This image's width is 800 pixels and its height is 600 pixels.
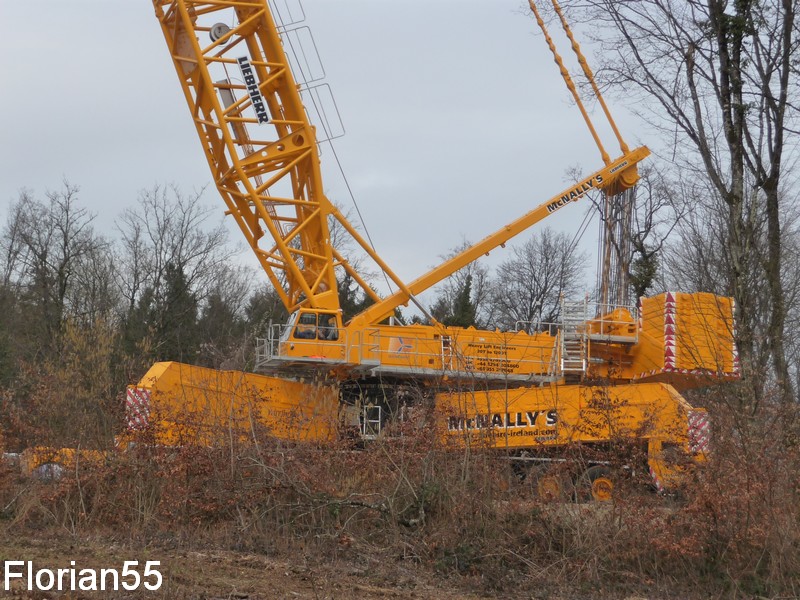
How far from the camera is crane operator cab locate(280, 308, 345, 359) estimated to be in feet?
76.4

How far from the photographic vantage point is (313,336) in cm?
2366

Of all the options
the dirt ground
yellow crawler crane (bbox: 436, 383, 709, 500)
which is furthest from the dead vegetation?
yellow crawler crane (bbox: 436, 383, 709, 500)

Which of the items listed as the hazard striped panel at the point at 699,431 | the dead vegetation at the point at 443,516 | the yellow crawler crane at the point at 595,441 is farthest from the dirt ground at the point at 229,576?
the hazard striped panel at the point at 699,431

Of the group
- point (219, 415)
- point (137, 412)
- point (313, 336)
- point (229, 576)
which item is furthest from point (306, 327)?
point (229, 576)

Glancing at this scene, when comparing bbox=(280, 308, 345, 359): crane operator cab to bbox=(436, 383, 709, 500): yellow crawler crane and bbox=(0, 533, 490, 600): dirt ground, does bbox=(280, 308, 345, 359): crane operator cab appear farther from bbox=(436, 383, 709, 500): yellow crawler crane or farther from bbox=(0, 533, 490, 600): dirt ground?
bbox=(0, 533, 490, 600): dirt ground

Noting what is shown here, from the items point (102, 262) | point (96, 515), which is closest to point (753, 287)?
point (96, 515)

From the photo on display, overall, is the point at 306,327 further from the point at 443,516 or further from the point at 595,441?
the point at 443,516

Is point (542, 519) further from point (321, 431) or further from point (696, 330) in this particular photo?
point (696, 330)

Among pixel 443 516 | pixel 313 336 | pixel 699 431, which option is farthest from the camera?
pixel 313 336

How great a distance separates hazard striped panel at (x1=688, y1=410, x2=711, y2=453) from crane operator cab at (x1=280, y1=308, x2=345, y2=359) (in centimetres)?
1099

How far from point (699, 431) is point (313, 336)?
1173 centimetres

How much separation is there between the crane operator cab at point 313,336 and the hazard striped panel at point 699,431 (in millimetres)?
10993

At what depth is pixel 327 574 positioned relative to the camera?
34.6ft

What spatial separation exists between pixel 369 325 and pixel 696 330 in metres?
7.94
